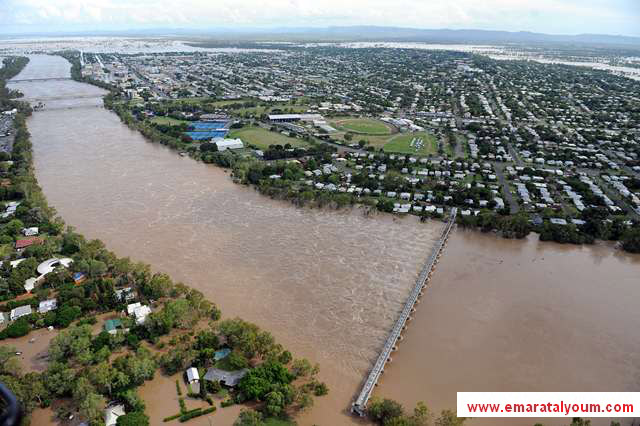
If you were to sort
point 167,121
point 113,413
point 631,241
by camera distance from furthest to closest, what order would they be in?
point 167,121
point 631,241
point 113,413

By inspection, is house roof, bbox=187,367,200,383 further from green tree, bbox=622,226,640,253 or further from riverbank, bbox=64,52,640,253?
green tree, bbox=622,226,640,253

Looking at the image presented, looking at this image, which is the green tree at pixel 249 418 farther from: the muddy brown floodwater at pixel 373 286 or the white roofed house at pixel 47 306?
the white roofed house at pixel 47 306

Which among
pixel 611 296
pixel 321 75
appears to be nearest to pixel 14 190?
pixel 611 296

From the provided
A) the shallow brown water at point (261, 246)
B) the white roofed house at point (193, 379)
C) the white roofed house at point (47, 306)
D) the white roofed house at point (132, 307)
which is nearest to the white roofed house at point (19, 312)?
the white roofed house at point (47, 306)

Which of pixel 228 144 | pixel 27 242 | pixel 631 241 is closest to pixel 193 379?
pixel 27 242

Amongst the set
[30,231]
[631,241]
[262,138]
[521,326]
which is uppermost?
[262,138]

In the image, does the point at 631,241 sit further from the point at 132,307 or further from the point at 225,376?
the point at 132,307

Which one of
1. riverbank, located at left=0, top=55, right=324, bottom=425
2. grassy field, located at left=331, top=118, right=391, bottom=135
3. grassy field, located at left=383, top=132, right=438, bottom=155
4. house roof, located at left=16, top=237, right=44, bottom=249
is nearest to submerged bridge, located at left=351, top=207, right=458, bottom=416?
riverbank, located at left=0, top=55, right=324, bottom=425
